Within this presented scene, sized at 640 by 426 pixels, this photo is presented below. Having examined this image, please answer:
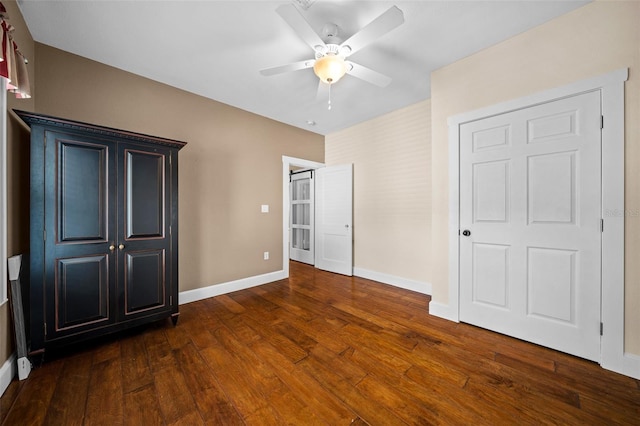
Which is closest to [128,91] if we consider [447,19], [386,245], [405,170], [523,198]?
[447,19]

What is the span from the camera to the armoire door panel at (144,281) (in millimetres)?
2127

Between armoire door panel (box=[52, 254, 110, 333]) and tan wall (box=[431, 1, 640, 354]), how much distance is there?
3219 mm

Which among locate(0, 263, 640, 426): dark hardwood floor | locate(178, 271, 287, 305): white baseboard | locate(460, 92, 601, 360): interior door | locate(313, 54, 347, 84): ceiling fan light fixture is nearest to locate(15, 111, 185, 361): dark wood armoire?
locate(0, 263, 640, 426): dark hardwood floor

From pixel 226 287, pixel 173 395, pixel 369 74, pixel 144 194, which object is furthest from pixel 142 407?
pixel 369 74

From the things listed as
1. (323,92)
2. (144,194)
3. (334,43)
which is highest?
(323,92)

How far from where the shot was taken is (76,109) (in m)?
2.35

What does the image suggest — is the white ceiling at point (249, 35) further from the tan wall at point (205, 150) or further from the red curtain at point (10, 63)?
the red curtain at point (10, 63)

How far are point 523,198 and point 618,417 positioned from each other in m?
1.53

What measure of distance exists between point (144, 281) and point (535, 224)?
3601 millimetres

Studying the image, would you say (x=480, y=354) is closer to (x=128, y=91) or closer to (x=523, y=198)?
(x=523, y=198)

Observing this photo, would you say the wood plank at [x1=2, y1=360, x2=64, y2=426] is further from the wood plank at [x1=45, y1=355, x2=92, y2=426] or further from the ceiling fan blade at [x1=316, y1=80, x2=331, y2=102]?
the ceiling fan blade at [x1=316, y1=80, x2=331, y2=102]

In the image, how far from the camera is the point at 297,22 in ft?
5.18

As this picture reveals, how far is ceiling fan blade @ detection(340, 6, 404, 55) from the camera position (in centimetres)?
144

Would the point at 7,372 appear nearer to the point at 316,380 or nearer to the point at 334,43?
the point at 316,380
